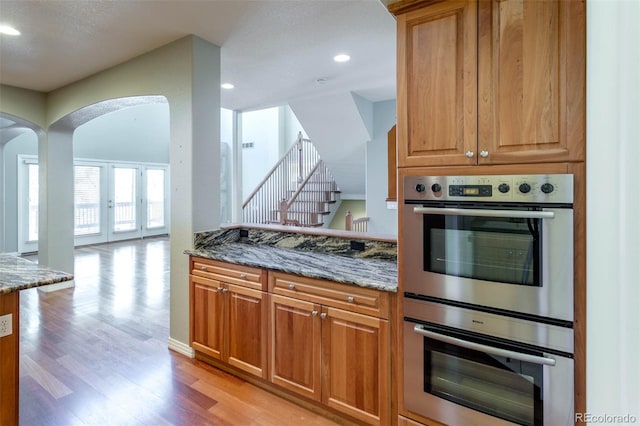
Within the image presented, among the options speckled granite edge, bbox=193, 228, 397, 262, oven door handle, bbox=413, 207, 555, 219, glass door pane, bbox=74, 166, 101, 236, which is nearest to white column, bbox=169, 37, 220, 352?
speckled granite edge, bbox=193, 228, 397, 262

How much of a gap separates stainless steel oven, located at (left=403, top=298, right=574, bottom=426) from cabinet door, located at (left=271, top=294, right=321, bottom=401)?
0.59 m

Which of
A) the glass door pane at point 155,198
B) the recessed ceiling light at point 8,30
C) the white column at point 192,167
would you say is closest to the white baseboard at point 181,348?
the white column at point 192,167

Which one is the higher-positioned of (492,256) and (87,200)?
(87,200)

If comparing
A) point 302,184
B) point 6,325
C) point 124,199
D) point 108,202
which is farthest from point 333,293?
point 124,199

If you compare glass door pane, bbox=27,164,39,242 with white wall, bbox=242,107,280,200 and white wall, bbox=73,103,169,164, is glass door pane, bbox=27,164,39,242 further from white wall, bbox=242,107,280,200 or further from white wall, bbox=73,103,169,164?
white wall, bbox=242,107,280,200

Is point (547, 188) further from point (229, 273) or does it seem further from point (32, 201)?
point (32, 201)

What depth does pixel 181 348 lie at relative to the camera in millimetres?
3074

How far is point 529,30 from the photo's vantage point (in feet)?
5.17

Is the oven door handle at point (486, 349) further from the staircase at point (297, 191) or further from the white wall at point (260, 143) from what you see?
the white wall at point (260, 143)

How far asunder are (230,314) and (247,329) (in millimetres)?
197

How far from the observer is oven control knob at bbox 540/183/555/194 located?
1.53 meters

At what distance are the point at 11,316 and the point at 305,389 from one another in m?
1.72

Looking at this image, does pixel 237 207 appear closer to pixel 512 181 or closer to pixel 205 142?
pixel 205 142

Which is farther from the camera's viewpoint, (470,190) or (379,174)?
(379,174)
